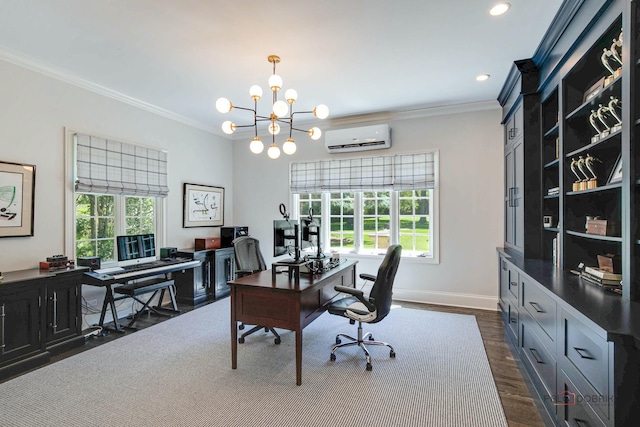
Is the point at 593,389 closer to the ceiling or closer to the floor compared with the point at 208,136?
closer to the floor

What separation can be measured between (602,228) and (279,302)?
85.9 inches

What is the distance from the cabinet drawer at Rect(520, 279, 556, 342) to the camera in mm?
1851

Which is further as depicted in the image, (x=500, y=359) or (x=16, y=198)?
(x=16, y=198)

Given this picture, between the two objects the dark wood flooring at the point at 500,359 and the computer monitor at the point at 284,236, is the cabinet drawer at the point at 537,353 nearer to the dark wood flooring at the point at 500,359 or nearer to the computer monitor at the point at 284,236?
the dark wood flooring at the point at 500,359

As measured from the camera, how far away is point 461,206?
4402 millimetres

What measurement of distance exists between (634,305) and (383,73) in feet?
9.18

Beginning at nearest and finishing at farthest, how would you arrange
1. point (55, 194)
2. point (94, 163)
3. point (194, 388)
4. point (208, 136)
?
point (194, 388) → point (55, 194) → point (94, 163) → point (208, 136)

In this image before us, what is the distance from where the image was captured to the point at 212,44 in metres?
2.75

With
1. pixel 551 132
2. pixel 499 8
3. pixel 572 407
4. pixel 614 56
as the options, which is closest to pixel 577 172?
pixel 551 132

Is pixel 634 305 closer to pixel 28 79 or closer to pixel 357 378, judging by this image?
pixel 357 378

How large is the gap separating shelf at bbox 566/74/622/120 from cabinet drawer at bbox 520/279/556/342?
3.98ft

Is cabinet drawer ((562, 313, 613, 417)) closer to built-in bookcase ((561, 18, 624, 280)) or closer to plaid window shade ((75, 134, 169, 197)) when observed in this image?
built-in bookcase ((561, 18, 624, 280))

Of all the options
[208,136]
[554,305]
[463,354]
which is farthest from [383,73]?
[208,136]

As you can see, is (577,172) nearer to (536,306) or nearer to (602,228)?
(602,228)
